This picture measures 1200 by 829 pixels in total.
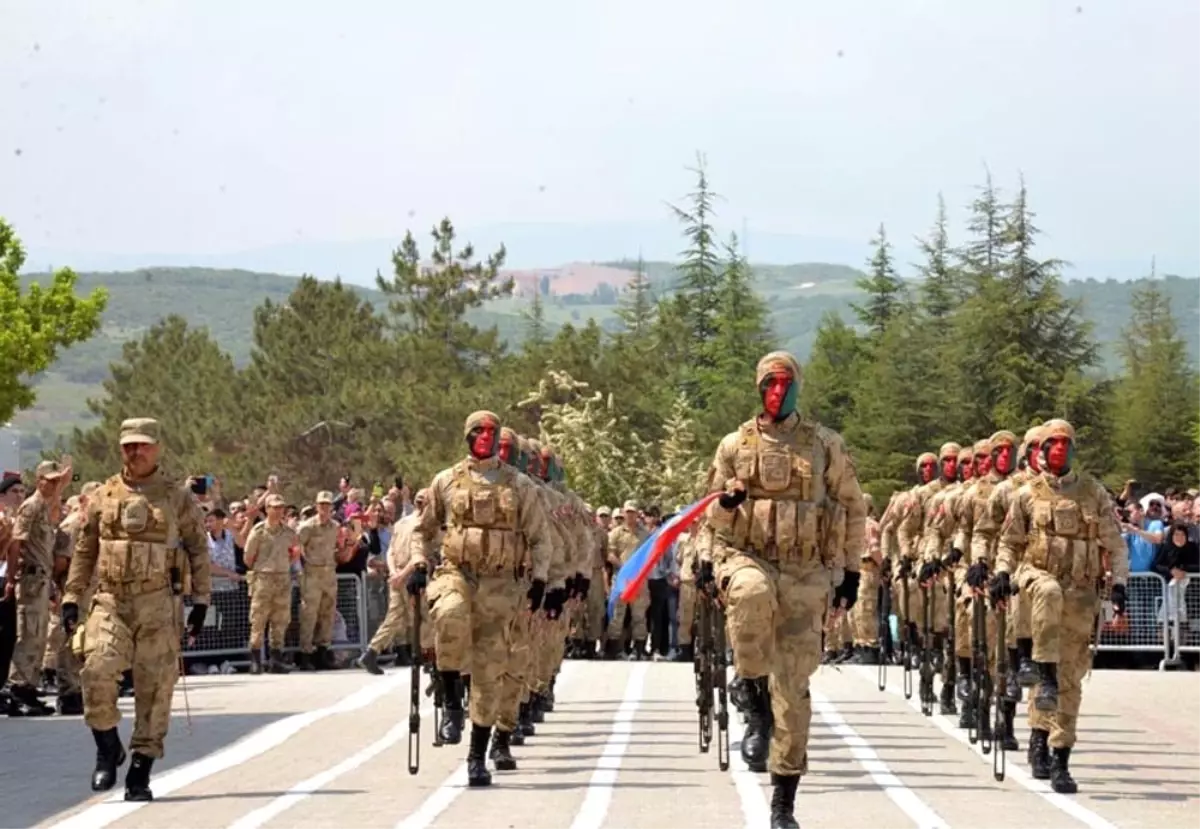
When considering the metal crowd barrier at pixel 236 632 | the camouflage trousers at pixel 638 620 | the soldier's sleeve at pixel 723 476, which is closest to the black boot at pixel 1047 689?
the soldier's sleeve at pixel 723 476

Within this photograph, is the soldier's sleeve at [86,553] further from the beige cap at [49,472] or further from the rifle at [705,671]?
the beige cap at [49,472]

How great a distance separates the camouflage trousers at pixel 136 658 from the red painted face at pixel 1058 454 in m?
5.72

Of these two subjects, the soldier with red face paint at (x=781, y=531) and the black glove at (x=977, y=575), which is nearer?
the soldier with red face paint at (x=781, y=531)

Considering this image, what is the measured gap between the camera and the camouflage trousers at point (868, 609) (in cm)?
3416

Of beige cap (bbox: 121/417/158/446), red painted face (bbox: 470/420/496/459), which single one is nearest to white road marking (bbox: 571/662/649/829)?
red painted face (bbox: 470/420/496/459)

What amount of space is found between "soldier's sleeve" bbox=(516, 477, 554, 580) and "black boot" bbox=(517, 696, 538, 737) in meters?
3.60

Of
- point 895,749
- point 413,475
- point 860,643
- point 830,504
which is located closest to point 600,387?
point 413,475

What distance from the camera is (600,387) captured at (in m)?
74.0

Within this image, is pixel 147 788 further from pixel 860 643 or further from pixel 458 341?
pixel 458 341

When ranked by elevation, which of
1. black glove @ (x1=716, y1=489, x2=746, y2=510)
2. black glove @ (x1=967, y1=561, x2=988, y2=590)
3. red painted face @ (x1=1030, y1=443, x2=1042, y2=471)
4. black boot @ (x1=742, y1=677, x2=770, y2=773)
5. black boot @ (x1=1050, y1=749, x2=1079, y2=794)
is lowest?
black boot @ (x1=1050, y1=749, x2=1079, y2=794)

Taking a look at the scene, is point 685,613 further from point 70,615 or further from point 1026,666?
point 70,615

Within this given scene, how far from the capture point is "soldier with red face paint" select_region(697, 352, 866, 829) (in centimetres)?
1444

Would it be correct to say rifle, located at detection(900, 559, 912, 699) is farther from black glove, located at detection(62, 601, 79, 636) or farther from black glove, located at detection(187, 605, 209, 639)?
black glove, located at detection(62, 601, 79, 636)

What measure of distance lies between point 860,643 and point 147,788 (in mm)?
20524
